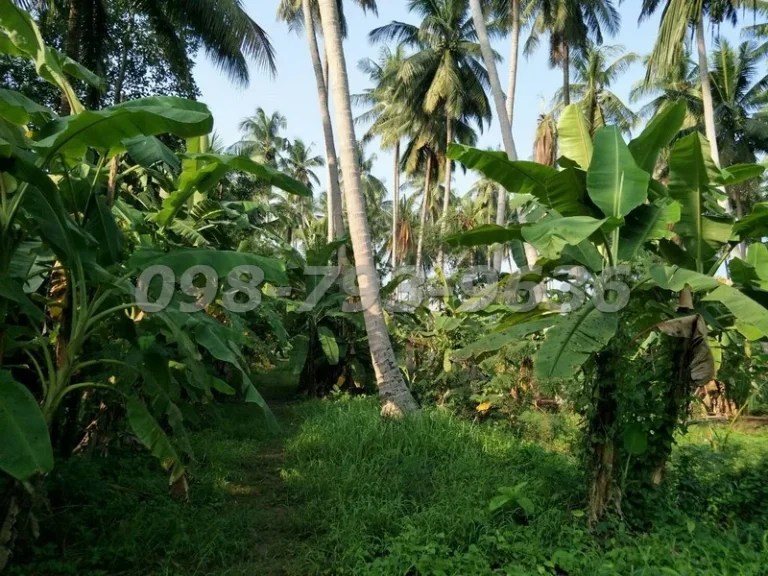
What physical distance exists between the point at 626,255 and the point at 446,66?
732 inches

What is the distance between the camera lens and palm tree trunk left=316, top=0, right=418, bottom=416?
6.89m

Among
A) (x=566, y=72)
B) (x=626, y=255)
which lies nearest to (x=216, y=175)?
(x=626, y=255)

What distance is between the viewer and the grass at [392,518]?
3.26 meters

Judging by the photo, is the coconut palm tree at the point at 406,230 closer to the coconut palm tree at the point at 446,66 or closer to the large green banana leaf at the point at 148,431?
the coconut palm tree at the point at 446,66

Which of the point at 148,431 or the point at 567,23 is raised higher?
the point at 567,23

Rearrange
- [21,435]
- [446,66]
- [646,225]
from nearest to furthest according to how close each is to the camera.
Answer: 1. [21,435]
2. [646,225]
3. [446,66]

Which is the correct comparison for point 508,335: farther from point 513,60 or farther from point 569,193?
point 513,60

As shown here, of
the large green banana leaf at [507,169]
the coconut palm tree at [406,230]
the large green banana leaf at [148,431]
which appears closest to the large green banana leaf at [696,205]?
the large green banana leaf at [507,169]

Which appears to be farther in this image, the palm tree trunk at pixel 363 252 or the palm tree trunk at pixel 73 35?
the palm tree trunk at pixel 73 35

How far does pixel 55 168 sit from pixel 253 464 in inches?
140

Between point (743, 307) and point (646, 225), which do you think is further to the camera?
point (646, 225)

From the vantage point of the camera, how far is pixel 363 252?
695 centimetres

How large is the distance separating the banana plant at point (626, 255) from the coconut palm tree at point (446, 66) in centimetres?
1702

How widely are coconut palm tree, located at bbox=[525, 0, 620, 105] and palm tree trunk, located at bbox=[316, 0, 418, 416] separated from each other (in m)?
12.1
